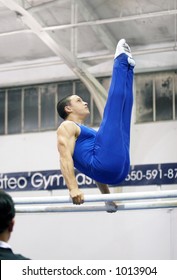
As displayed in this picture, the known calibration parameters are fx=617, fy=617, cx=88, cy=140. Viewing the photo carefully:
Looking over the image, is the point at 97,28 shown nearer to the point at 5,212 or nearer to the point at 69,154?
the point at 69,154

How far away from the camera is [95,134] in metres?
5.29

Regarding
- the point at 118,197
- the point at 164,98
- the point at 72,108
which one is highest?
the point at 164,98

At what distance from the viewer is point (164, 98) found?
1134cm

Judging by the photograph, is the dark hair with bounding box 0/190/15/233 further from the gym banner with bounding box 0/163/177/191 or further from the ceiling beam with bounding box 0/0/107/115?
the gym banner with bounding box 0/163/177/191

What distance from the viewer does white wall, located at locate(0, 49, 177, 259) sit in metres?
10.5

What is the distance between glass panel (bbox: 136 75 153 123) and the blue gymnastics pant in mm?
6367

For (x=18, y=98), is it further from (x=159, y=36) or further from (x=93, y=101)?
(x=159, y=36)

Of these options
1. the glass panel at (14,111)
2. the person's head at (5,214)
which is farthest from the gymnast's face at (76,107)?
the glass panel at (14,111)

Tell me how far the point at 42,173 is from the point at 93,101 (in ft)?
5.64

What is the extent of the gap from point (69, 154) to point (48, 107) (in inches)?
287

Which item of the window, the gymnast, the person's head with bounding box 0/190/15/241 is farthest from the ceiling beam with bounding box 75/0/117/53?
the person's head with bounding box 0/190/15/241

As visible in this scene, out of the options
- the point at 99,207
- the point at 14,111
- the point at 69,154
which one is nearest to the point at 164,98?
the point at 14,111

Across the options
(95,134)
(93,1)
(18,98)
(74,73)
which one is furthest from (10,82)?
(95,134)

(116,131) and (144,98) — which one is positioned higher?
(144,98)
